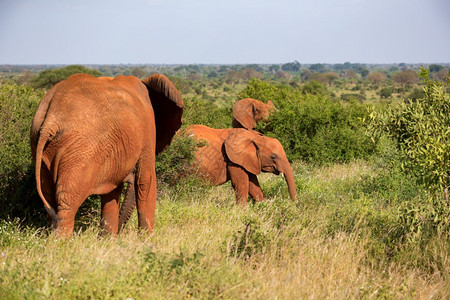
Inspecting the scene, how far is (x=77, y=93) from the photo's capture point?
452 cm

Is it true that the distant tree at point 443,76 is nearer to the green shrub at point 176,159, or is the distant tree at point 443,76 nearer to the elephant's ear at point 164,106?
the elephant's ear at point 164,106

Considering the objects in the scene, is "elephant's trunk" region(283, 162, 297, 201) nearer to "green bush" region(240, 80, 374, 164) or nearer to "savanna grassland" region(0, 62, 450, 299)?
"savanna grassland" region(0, 62, 450, 299)

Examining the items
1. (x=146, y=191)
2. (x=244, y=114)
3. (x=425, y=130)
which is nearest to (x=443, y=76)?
(x=425, y=130)

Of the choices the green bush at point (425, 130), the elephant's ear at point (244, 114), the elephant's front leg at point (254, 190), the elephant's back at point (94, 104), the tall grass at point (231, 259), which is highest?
the elephant's back at point (94, 104)

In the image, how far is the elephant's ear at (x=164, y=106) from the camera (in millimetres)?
5707

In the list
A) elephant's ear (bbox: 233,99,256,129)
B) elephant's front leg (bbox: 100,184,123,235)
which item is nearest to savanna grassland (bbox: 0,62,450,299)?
elephant's front leg (bbox: 100,184,123,235)

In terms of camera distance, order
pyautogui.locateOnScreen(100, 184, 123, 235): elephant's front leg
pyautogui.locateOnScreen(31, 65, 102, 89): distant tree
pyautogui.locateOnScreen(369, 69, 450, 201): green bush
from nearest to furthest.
Answer: pyautogui.locateOnScreen(369, 69, 450, 201): green bush
pyautogui.locateOnScreen(100, 184, 123, 235): elephant's front leg
pyautogui.locateOnScreen(31, 65, 102, 89): distant tree

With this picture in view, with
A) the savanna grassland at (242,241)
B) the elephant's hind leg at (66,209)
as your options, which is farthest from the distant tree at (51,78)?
the elephant's hind leg at (66,209)

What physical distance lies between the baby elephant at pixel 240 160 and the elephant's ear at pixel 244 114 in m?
3.46

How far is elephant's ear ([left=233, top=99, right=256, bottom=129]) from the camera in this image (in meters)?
13.1

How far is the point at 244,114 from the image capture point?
1322 centimetres

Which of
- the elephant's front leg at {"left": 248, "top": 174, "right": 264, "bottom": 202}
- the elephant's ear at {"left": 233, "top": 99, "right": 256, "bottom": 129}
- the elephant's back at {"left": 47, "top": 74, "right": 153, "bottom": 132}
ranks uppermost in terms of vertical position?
the elephant's back at {"left": 47, "top": 74, "right": 153, "bottom": 132}

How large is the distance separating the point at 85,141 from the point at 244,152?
5.21 m

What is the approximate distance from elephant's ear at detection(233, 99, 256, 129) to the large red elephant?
776 centimetres
